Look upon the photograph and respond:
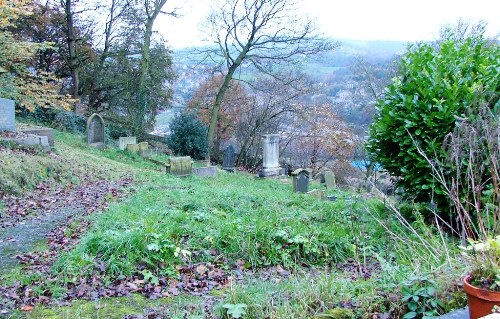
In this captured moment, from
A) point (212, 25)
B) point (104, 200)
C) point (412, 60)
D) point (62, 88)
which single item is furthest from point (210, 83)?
point (412, 60)

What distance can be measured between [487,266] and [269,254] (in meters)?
2.66

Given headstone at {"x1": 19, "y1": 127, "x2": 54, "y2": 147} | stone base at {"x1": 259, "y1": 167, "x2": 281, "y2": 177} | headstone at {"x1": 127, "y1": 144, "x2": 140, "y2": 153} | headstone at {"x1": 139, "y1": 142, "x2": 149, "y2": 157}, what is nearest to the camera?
headstone at {"x1": 19, "y1": 127, "x2": 54, "y2": 147}

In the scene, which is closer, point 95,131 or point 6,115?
point 6,115

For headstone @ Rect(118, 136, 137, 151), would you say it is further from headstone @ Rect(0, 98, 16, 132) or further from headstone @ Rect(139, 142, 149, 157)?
headstone @ Rect(0, 98, 16, 132)

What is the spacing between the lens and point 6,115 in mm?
12445

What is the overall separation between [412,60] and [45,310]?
598 centimetres

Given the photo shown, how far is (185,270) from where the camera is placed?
182 inches

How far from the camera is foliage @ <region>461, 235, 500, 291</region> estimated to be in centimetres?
261

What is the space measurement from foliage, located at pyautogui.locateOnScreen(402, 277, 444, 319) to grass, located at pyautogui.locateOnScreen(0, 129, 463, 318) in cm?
7

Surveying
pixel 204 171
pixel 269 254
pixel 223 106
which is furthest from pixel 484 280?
pixel 223 106

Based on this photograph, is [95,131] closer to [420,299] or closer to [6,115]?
[6,115]

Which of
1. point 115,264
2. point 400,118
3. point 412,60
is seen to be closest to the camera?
point 115,264

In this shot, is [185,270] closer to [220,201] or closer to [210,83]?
[220,201]

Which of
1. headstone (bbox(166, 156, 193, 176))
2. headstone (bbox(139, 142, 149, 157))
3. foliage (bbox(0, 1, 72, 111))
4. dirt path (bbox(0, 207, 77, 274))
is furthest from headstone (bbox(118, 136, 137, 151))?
dirt path (bbox(0, 207, 77, 274))
